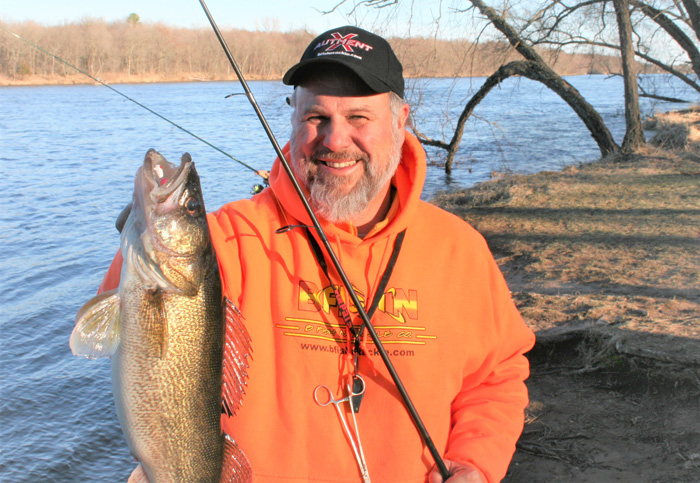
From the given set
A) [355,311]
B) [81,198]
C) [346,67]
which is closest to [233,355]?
[355,311]

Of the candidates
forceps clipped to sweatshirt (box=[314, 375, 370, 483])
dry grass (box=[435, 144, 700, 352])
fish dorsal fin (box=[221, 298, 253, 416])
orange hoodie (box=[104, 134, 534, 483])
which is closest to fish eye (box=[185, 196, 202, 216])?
orange hoodie (box=[104, 134, 534, 483])

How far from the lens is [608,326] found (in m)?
4.69

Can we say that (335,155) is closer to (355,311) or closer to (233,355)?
(355,311)

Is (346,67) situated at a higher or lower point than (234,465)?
higher

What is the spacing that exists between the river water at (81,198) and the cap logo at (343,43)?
3.98 m

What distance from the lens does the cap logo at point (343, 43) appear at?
2.22 meters

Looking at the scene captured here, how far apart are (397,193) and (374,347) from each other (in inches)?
27.2

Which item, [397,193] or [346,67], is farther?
[397,193]

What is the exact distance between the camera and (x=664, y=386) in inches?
156

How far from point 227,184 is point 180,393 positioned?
10890 mm

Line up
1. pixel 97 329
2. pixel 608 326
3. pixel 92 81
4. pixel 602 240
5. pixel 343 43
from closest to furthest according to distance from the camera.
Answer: pixel 97 329 < pixel 343 43 < pixel 608 326 < pixel 602 240 < pixel 92 81

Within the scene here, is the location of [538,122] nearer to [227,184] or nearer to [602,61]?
[602,61]

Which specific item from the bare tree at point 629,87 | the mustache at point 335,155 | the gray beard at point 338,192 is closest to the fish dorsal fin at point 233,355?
the gray beard at point 338,192

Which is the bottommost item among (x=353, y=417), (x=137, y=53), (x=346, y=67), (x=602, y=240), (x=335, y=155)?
(x=602, y=240)
